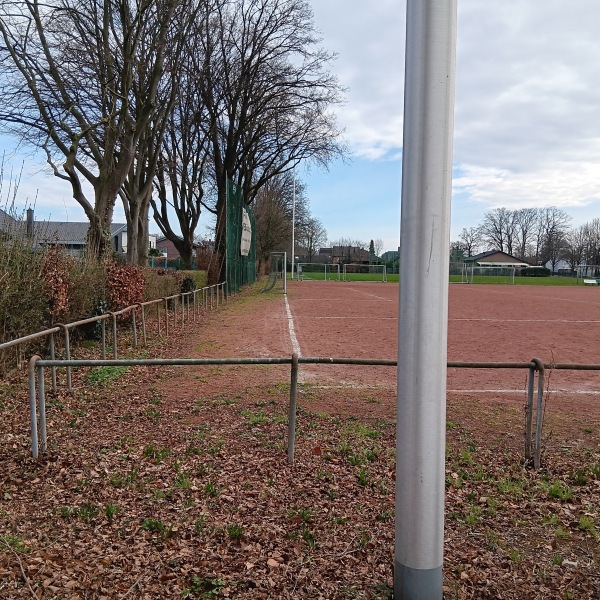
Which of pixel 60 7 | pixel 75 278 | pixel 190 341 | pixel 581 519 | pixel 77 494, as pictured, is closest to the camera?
pixel 581 519

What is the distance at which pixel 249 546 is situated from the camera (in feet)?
9.62

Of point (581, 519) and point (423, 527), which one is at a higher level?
point (423, 527)

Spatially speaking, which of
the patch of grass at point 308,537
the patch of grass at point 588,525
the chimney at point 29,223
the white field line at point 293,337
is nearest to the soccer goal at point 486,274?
the white field line at point 293,337

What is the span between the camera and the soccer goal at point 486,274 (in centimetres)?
5428

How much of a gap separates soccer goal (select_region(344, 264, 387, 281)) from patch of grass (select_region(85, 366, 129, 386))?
155 ft

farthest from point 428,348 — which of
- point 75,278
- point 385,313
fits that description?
point 385,313

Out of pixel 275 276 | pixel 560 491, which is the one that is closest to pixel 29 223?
pixel 560 491

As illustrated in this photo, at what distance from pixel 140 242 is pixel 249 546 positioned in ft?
64.0

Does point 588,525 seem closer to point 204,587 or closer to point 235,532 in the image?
point 235,532

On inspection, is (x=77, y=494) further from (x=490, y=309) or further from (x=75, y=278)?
(x=490, y=309)

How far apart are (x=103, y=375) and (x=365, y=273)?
58.4 m

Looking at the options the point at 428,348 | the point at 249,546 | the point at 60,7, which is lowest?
the point at 249,546

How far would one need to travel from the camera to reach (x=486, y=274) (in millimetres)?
57406

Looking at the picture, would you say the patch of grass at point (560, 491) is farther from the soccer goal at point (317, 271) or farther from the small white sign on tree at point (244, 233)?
the soccer goal at point (317, 271)
